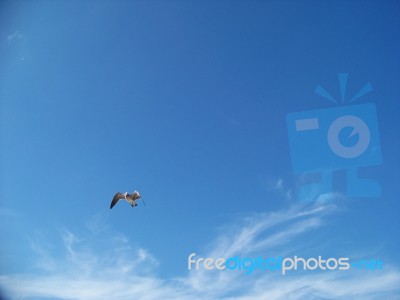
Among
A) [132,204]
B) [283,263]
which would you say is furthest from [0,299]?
[283,263]

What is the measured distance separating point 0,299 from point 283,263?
912 cm

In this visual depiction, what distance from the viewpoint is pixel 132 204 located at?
34.6 feet

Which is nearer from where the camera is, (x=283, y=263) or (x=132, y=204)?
(x=283, y=263)

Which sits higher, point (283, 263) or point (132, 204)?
point (132, 204)

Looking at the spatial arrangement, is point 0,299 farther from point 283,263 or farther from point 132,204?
point 283,263

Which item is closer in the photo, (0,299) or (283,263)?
(283,263)

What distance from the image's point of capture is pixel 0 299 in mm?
10141

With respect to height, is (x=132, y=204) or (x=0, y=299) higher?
(x=132, y=204)

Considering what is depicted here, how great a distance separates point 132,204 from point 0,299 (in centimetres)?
520

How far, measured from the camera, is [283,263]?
886 centimetres
